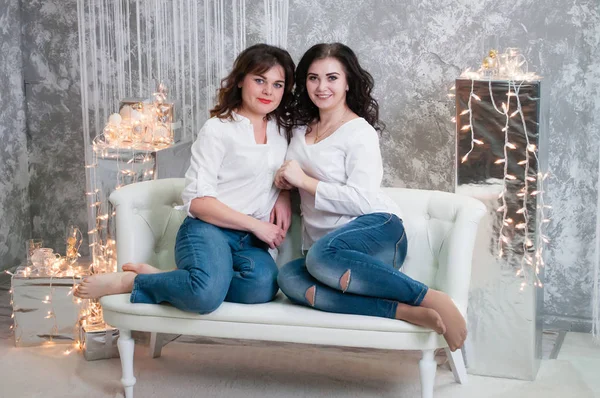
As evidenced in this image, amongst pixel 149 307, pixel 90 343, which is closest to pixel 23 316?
pixel 90 343

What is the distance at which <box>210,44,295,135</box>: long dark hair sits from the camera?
8.46 ft

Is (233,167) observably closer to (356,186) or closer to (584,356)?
(356,186)

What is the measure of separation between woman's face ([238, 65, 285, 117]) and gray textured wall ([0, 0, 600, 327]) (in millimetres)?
797

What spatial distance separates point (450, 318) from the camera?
2291mm

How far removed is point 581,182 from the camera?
316 centimetres

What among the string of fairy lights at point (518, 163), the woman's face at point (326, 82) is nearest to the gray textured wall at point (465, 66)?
the string of fairy lights at point (518, 163)

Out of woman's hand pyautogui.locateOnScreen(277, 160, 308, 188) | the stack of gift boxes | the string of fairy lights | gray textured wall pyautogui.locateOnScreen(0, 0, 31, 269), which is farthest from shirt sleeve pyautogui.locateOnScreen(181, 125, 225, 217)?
gray textured wall pyautogui.locateOnScreen(0, 0, 31, 269)

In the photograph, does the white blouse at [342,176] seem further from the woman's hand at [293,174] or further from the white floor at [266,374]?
the white floor at [266,374]

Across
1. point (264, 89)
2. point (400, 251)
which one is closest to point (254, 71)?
point (264, 89)

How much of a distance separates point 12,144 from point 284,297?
1924 mm

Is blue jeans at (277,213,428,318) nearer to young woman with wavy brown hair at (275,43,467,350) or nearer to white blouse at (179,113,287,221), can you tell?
young woman with wavy brown hair at (275,43,467,350)

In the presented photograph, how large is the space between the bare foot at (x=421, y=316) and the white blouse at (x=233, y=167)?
2.01ft

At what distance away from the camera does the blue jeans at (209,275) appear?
93.5 inches

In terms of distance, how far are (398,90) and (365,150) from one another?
0.86 meters
